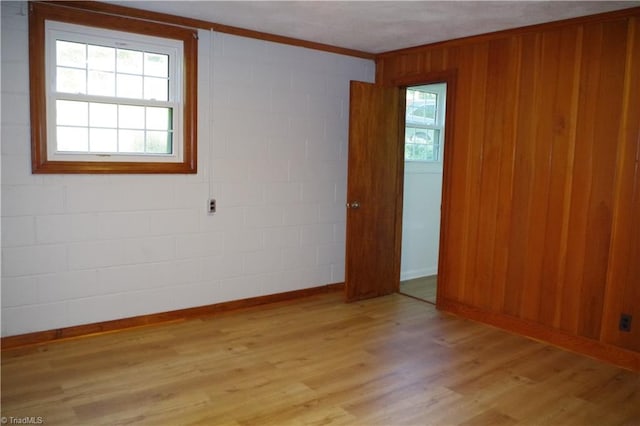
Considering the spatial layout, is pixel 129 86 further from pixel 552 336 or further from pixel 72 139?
pixel 552 336

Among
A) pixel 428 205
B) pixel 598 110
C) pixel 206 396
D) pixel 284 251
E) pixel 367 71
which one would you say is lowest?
pixel 206 396

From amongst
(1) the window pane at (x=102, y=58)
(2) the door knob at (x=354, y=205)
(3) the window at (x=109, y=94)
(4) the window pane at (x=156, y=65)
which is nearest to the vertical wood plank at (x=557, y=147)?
(2) the door knob at (x=354, y=205)

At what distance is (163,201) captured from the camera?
13.6ft

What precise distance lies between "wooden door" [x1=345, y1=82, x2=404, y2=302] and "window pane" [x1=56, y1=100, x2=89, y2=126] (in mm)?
2211

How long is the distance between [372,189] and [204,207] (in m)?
1.61

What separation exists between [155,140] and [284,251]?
1.55 m

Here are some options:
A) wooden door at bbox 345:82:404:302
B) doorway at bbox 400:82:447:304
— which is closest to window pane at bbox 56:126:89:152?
wooden door at bbox 345:82:404:302

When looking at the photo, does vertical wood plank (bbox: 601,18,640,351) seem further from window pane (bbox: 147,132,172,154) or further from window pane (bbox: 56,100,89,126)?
window pane (bbox: 56,100,89,126)

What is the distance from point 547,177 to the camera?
3969mm

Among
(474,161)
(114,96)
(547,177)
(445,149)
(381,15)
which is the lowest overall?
(547,177)

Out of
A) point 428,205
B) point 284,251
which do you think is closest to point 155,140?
point 284,251

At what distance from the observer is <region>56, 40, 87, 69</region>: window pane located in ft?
12.0

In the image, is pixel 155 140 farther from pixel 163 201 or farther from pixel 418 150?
pixel 418 150

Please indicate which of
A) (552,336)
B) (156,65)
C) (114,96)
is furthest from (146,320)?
(552,336)
